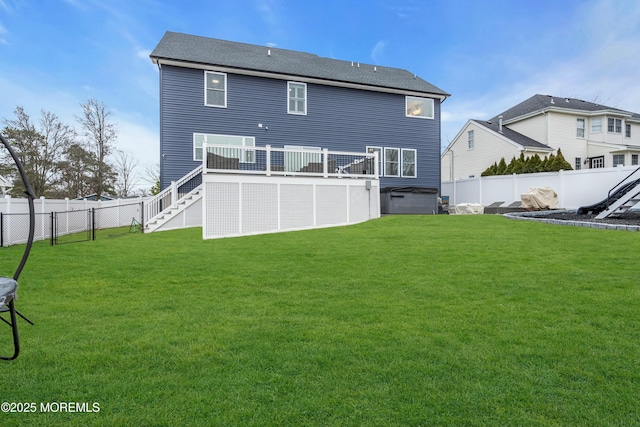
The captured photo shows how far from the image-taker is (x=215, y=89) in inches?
559

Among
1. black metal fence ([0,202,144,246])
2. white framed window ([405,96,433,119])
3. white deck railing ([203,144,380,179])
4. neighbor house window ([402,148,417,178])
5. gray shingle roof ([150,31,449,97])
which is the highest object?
gray shingle roof ([150,31,449,97])

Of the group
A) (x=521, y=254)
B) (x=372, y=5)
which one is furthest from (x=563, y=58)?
(x=521, y=254)

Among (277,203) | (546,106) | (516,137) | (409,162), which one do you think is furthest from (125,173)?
(546,106)

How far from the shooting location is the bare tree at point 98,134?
84.6ft

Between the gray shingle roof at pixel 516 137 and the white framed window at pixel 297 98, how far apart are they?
45.5 feet

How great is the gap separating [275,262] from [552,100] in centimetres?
2613

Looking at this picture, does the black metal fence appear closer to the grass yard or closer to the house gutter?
the house gutter

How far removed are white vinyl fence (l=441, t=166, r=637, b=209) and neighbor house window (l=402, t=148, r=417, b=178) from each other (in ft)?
12.9

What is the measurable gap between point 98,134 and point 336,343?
29793mm

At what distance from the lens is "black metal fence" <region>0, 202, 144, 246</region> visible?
32.3 feet

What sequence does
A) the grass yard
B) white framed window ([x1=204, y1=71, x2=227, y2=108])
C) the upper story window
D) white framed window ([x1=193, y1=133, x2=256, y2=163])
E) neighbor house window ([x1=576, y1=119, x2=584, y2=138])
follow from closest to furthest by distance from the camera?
the grass yard, white framed window ([x1=193, y1=133, x2=256, y2=163]), white framed window ([x1=204, y1=71, x2=227, y2=108]), neighbor house window ([x1=576, y1=119, x2=584, y2=138]), the upper story window

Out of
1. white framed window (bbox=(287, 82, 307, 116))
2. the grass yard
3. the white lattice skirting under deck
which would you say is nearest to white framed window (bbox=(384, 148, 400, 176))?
white framed window (bbox=(287, 82, 307, 116))

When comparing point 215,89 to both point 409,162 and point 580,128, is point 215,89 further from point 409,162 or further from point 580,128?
point 580,128

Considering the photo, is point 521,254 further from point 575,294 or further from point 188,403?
point 188,403
